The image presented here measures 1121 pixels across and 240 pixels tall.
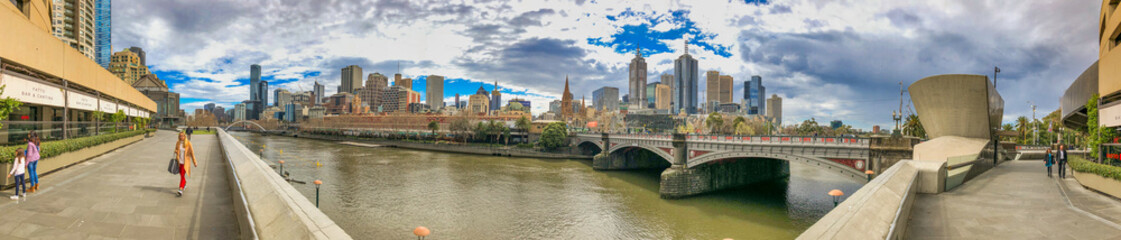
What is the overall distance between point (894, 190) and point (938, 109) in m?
27.5

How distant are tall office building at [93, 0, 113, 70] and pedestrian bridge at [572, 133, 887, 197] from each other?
164m

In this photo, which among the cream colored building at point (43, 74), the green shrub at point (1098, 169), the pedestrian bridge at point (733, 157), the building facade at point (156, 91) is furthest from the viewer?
the building facade at point (156, 91)

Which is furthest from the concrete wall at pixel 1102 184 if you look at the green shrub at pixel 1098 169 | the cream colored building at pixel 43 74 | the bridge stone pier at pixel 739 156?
the cream colored building at pixel 43 74

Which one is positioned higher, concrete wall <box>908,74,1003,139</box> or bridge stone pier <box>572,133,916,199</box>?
concrete wall <box>908,74,1003,139</box>

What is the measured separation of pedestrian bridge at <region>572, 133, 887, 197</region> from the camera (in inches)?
1024

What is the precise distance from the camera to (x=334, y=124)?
176 meters

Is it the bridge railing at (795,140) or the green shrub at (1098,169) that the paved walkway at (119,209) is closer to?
the green shrub at (1098,169)

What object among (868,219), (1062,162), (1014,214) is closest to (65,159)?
(868,219)

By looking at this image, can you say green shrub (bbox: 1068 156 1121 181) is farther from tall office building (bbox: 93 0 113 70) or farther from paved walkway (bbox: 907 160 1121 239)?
tall office building (bbox: 93 0 113 70)

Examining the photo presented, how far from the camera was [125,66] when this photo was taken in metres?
121

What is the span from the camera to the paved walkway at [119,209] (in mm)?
6508

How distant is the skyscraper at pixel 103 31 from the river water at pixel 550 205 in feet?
452

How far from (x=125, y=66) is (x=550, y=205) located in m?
156

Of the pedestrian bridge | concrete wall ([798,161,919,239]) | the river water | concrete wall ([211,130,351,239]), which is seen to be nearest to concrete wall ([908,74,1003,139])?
A: the pedestrian bridge
